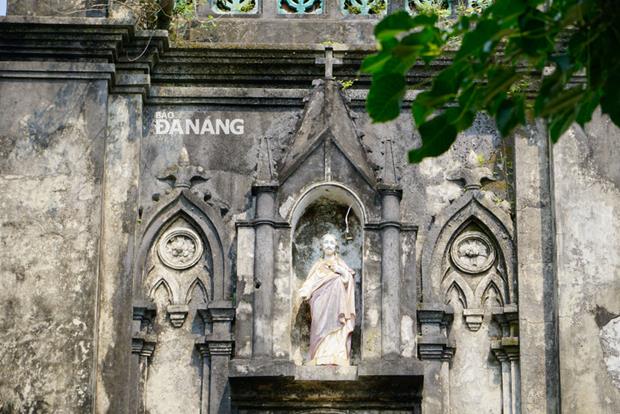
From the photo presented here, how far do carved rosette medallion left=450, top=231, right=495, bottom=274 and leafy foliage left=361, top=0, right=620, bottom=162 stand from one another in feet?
19.9

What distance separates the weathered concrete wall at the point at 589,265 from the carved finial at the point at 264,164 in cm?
205

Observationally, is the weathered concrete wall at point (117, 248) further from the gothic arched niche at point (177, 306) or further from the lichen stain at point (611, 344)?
the lichen stain at point (611, 344)

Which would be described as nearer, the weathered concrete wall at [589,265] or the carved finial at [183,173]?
the weathered concrete wall at [589,265]

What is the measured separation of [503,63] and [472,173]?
629 centimetres

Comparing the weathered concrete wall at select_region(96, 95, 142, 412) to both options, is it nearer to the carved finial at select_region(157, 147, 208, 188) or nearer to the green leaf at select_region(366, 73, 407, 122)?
the carved finial at select_region(157, 147, 208, 188)

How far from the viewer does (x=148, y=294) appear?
12773mm

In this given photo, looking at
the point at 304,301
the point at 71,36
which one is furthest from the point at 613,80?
the point at 71,36

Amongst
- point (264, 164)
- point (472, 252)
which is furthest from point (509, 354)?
point (264, 164)

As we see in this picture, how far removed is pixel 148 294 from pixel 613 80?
22.3ft

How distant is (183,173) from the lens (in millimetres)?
13000

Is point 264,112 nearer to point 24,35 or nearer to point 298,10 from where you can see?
point 298,10

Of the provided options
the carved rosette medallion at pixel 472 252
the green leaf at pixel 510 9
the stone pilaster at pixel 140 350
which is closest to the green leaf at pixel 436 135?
the green leaf at pixel 510 9

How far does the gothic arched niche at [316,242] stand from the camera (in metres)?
12.4

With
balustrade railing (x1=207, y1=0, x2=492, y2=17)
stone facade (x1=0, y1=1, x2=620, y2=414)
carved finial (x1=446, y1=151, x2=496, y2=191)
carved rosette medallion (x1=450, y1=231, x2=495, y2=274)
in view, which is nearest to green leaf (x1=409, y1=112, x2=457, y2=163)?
stone facade (x1=0, y1=1, x2=620, y2=414)
